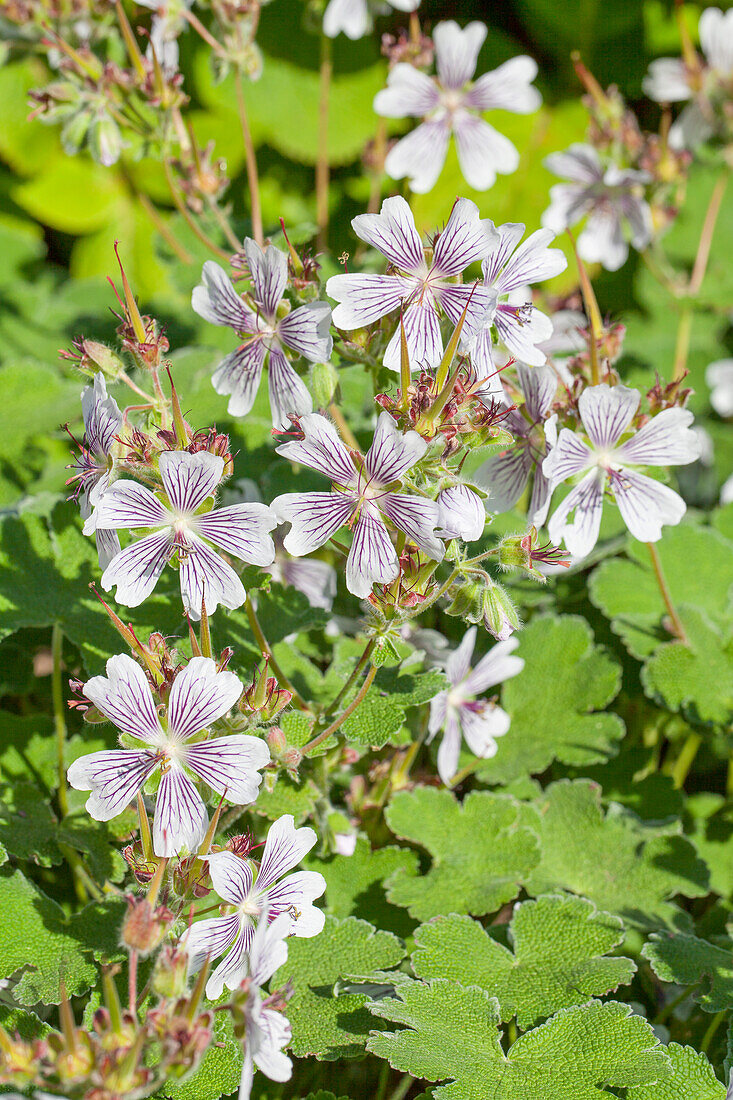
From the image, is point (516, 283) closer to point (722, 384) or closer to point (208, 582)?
point (208, 582)

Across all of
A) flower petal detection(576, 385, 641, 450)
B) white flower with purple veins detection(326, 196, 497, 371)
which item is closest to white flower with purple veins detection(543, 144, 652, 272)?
flower petal detection(576, 385, 641, 450)

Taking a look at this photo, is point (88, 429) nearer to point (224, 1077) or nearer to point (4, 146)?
point (224, 1077)

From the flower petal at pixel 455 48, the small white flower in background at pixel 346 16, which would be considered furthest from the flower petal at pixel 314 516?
the small white flower in background at pixel 346 16

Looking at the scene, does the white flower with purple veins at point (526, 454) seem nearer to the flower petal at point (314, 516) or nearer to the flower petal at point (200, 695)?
the flower petal at point (314, 516)

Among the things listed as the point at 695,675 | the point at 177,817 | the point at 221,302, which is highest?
the point at 221,302

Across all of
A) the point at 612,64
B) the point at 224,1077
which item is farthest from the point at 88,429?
the point at 612,64

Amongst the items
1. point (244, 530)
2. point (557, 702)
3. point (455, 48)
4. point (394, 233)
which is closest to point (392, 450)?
point (244, 530)

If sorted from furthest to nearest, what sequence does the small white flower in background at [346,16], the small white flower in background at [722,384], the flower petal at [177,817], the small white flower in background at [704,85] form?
the small white flower in background at [722,384]
the small white flower in background at [704,85]
the small white flower in background at [346,16]
the flower petal at [177,817]
